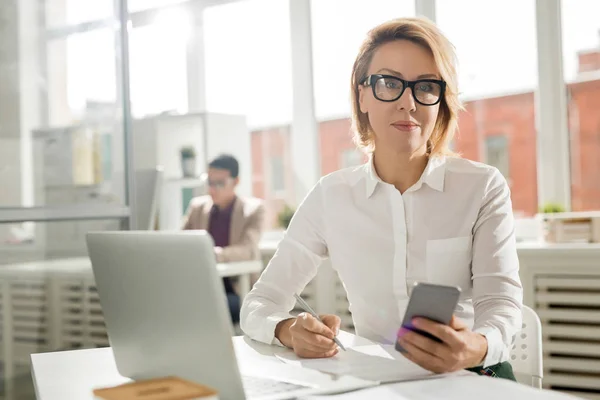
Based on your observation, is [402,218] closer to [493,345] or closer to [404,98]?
[404,98]

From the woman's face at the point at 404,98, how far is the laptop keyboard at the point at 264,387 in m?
0.64

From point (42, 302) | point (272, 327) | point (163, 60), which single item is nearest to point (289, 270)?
point (272, 327)

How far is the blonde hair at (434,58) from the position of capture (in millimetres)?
1527

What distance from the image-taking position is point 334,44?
4594 millimetres

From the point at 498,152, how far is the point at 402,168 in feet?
8.79

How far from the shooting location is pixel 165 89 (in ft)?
16.4

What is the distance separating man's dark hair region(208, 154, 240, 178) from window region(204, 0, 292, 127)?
534 mm

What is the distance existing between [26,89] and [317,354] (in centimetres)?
183

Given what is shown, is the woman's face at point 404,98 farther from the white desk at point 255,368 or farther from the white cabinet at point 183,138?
the white cabinet at point 183,138

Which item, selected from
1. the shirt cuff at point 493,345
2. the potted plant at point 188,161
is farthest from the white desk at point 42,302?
the potted plant at point 188,161

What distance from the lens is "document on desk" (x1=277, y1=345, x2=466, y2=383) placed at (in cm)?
109

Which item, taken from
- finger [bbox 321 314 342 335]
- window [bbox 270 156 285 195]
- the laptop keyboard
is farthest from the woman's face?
window [bbox 270 156 285 195]

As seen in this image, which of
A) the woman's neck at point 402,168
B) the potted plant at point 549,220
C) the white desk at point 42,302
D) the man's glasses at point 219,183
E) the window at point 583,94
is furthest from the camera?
the man's glasses at point 219,183

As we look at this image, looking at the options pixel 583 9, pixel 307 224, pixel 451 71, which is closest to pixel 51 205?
pixel 307 224
